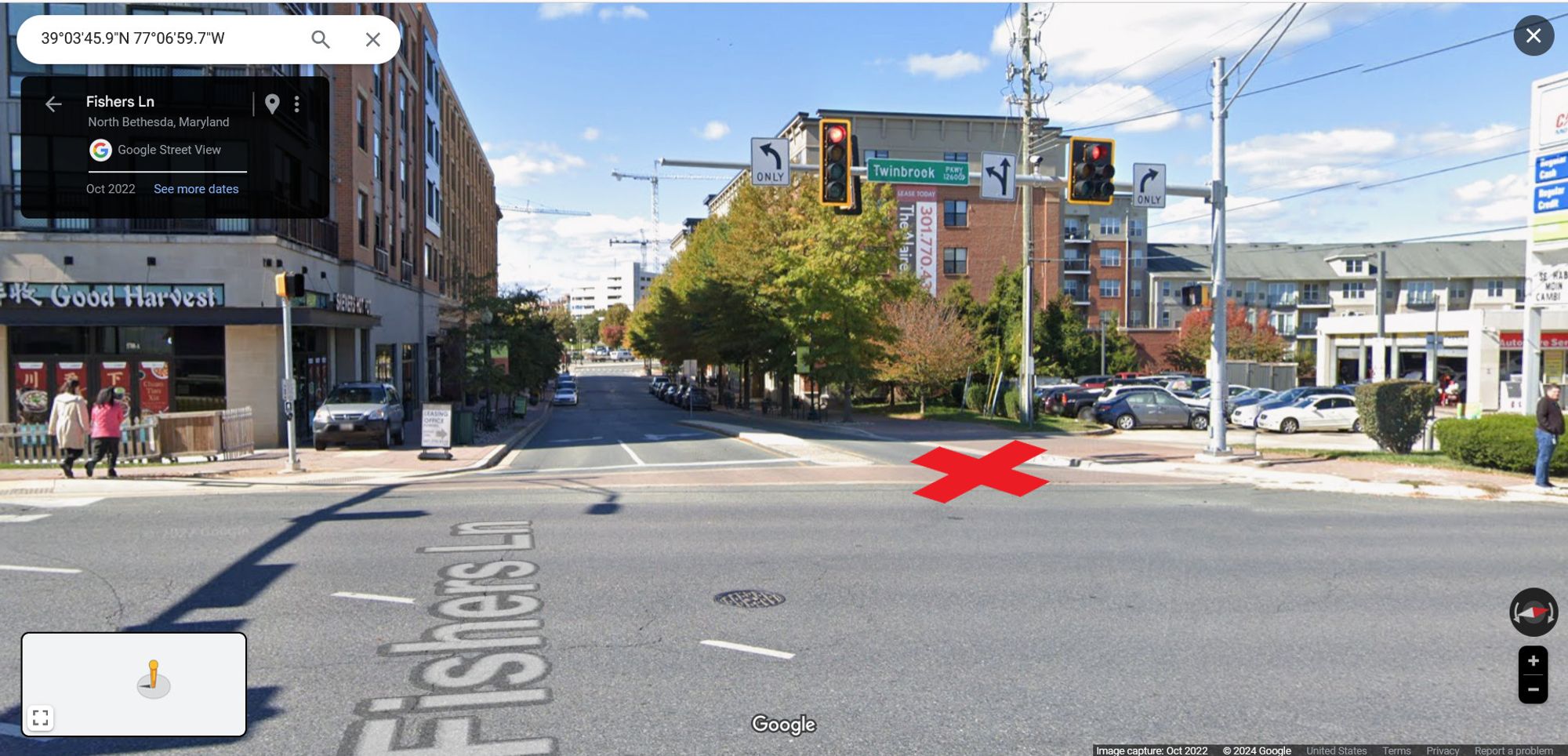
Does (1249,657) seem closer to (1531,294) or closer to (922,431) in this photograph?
(1531,294)

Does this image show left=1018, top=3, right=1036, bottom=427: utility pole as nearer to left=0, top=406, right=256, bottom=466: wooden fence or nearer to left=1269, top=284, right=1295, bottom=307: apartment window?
left=0, top=406, right=256, bottom=466: wooden fence

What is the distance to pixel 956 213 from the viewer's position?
66250 mm

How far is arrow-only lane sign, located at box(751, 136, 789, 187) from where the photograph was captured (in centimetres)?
1700

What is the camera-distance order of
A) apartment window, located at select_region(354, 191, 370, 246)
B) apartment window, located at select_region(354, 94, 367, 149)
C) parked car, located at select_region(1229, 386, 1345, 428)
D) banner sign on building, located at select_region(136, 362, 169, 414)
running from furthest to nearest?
parked car, located at select_region(1229, 386, 1345, 428), apartment window, located at select_region(354, 191, 370, 246), apartment window, located at select_region(354, 94, 367, 149), banner sign on building, located at select_region(136, 362, 169, 414)

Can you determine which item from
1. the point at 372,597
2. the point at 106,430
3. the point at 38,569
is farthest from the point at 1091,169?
the point at 106,430

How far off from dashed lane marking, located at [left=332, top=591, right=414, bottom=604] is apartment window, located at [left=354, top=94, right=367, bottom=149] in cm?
2675

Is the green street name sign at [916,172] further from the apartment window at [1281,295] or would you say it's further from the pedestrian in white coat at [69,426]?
the apartment window at [1281,295]

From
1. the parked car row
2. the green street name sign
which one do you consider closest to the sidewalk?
the green street name sign

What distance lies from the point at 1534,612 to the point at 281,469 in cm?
1892

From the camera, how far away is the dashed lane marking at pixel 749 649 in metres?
7.07

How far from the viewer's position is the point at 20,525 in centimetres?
1194

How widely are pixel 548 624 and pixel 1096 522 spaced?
7.72m

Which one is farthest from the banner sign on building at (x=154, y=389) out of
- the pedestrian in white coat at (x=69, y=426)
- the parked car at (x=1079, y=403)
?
the parked car at (x=1079, y=403)

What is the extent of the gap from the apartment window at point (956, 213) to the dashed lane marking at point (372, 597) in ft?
198
